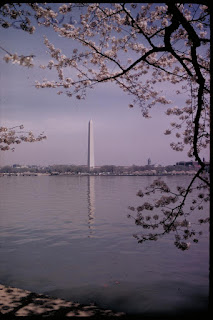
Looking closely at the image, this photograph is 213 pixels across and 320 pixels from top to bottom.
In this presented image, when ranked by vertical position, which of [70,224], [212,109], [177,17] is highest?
[177,17]

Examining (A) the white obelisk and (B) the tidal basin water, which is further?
(A) the white obelisk

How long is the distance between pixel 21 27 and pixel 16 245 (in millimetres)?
12003

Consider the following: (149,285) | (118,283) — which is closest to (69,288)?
(118,283)

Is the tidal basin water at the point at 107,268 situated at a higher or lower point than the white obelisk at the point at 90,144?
lower

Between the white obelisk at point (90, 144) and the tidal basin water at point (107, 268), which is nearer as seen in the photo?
the tidal basin water at point (107, 268)

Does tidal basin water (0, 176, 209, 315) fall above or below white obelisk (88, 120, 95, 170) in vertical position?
below

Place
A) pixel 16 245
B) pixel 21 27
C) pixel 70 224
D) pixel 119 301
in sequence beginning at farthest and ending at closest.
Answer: pixel 70 224
pixel 16 245
pixel 119 301
pixel 21 27

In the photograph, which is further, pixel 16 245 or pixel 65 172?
pixel 65 172

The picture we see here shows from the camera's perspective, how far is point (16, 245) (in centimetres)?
1498

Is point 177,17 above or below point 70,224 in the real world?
above

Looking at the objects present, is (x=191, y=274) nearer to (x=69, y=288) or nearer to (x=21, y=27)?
(x=69, y=288)

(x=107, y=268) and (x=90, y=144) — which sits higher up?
(x=90, y=144)

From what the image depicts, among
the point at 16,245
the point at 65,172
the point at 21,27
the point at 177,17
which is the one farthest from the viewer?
the point at 65,172

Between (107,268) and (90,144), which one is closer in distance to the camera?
(107,268)
